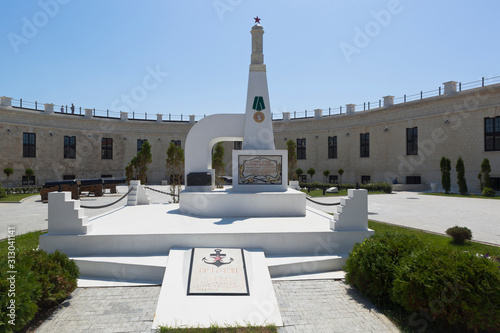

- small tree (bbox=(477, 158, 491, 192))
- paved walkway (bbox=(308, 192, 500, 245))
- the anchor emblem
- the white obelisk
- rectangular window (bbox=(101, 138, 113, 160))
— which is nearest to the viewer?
the anchor emblem

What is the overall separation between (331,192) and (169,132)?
76.2ft

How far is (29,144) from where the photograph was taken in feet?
101

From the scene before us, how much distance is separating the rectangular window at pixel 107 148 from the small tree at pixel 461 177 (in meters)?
36.2

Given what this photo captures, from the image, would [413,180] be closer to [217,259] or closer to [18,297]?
[217,259]

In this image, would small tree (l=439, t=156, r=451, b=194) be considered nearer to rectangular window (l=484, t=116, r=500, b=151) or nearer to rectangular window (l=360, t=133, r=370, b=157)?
rectangular window (l=484, t=116, r=500, b=151)

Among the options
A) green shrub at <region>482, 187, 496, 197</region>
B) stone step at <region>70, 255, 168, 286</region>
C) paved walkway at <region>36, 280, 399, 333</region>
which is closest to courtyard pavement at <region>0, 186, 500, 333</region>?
paved walkway at <region>36, 280, 399, 333</region>

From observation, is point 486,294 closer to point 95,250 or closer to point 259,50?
point 95,250

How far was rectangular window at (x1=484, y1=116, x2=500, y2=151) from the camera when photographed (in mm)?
23572

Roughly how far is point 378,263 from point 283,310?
1.91 m

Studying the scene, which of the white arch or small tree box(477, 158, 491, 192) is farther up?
the white arch

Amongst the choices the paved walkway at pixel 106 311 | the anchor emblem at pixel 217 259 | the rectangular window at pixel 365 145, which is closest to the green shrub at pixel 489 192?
the rectangular window at pixel 365 145

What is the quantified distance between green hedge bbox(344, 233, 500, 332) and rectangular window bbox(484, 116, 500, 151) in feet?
80.8

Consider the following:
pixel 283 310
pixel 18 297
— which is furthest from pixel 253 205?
pixel 18 297

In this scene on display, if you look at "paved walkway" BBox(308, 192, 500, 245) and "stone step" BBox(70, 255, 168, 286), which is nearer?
"stone step" BBox(70, 255, 168, 286)
